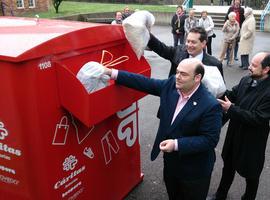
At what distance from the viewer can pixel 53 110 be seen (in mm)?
2592

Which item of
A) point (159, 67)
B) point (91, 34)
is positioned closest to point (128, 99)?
point (91, 34)

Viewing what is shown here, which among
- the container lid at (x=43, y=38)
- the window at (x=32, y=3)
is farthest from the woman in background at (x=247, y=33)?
the window at (x=32, y=3)

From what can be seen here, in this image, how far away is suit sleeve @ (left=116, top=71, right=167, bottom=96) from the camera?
2.97m

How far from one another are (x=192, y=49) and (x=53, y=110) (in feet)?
5.31

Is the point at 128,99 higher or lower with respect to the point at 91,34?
lower

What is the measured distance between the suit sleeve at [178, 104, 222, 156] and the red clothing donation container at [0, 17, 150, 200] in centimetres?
68

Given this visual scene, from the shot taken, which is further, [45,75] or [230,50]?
[230,50]

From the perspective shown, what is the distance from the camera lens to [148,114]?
667 centimetres

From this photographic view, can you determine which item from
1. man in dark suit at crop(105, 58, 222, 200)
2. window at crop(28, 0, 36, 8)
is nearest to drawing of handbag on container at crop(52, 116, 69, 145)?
man in dark suit at crop(105, 58, 222, 200)

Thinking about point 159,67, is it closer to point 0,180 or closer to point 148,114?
point 148,114

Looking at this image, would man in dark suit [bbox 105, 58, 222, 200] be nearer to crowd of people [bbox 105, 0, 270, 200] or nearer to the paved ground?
crowd of people [bbox 105, 0, 270, 200]

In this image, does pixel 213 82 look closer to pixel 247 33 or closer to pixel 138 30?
pixel 138 30

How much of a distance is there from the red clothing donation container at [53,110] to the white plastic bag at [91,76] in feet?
0.27

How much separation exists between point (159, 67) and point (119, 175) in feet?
23.5
